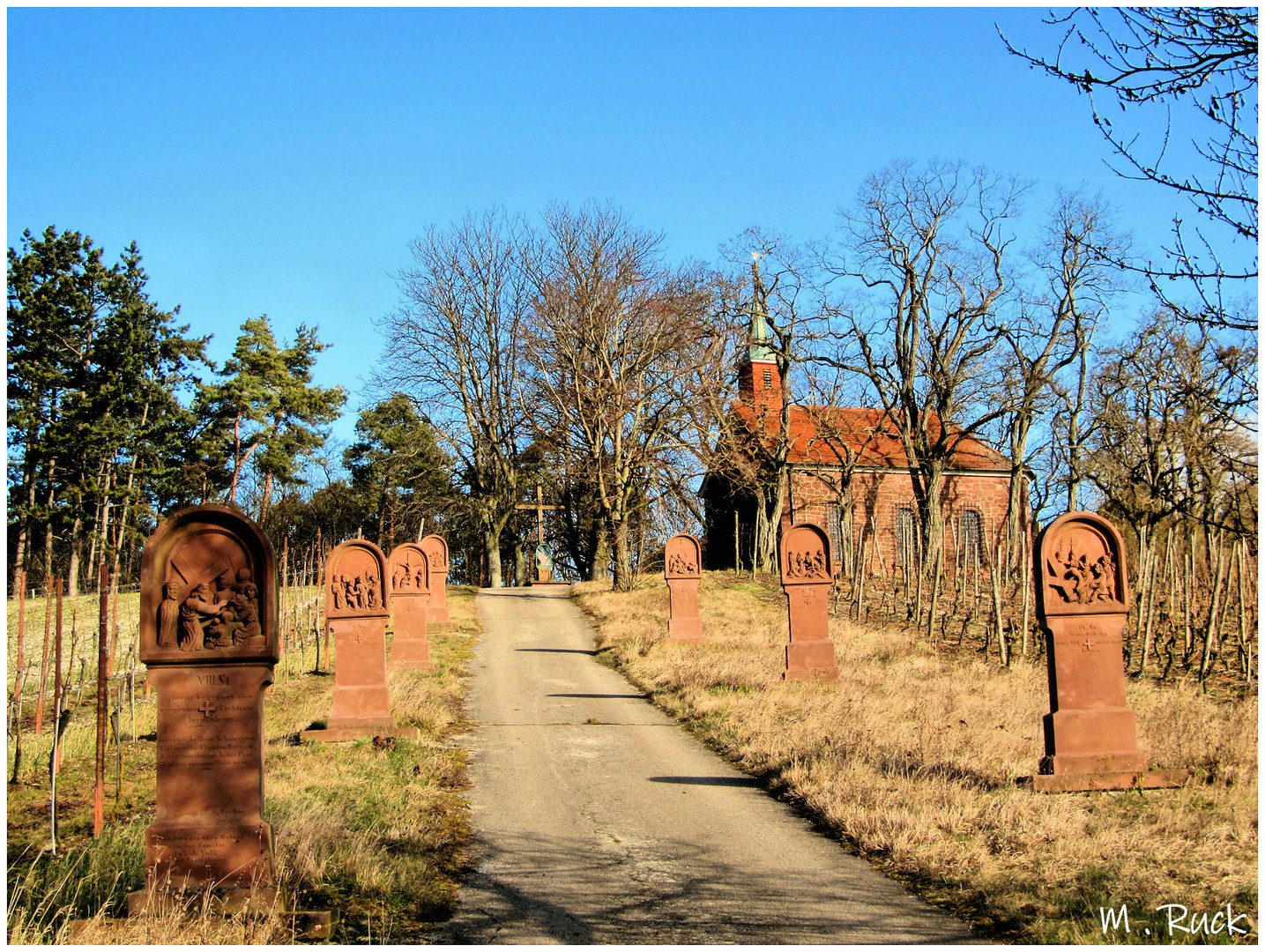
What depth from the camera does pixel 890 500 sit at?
45094 millimetres

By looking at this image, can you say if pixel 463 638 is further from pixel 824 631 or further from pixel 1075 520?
pixel 1075 520

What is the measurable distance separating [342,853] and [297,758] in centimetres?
320

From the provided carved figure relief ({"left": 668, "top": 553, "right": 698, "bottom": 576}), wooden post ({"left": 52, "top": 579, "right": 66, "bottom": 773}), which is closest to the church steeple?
carved figure relief ({"left": 668, "top": 553, "right": 698, "bottom": 576})

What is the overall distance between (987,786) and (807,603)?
637 cm

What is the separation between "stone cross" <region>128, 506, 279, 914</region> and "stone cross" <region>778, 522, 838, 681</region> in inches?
362

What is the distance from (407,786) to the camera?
26.2ft

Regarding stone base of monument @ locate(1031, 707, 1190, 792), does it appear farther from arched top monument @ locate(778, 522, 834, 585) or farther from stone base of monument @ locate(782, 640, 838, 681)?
arched top monument @ locate(778, 522, 834, 585)

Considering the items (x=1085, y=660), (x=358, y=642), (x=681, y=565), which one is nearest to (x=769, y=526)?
(x=681, y=565)

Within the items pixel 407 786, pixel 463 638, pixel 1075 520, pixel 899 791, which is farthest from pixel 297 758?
pixel 463 638

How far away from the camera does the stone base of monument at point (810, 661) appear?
13.6m

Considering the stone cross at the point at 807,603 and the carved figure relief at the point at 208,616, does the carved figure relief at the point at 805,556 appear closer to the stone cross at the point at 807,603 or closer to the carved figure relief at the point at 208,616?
the stone cross at the point at 807,603

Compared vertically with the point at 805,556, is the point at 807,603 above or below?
below

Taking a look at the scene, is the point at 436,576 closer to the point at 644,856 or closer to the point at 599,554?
the point at 599,554

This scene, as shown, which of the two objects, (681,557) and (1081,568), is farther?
(681,557)
